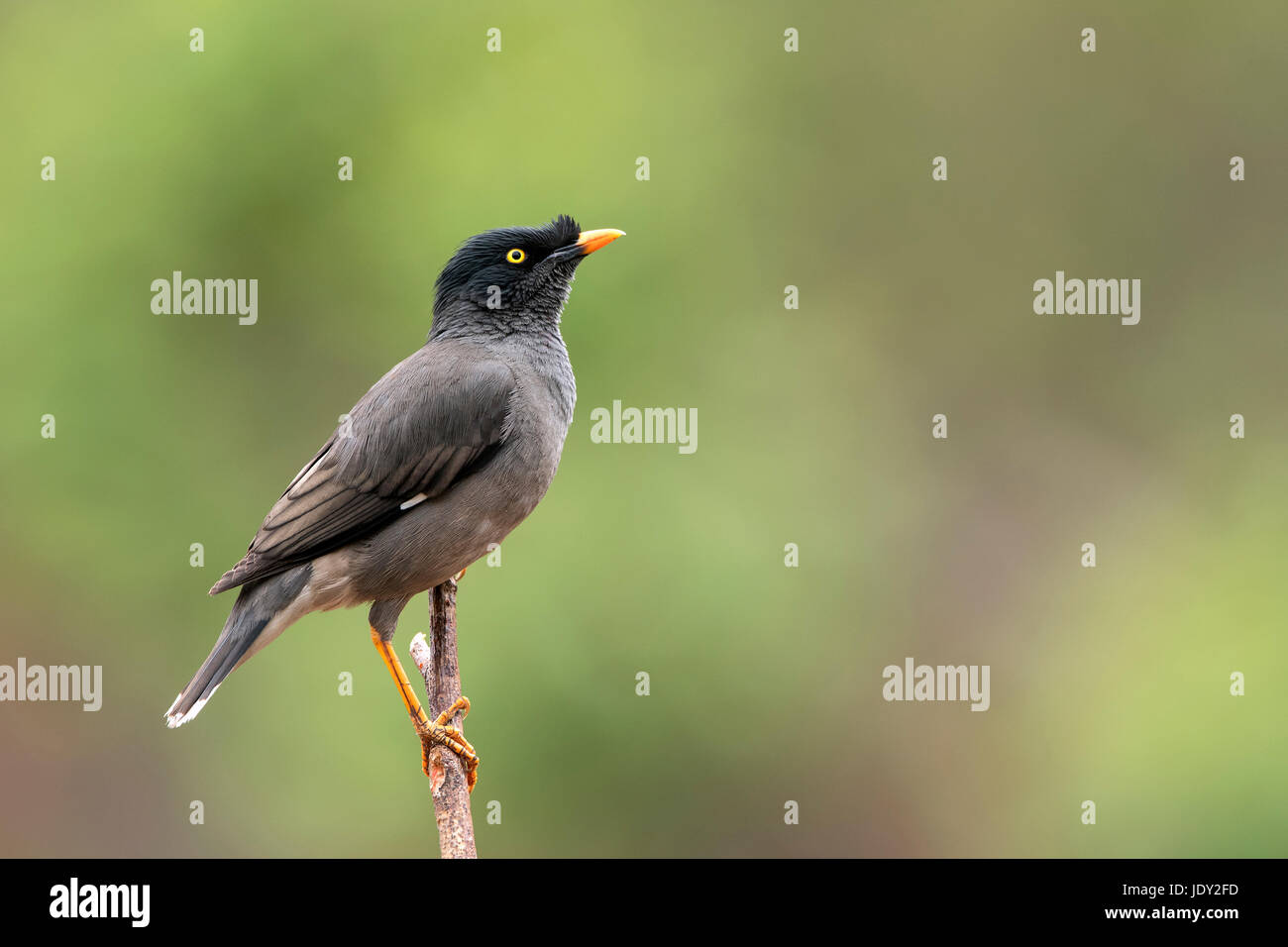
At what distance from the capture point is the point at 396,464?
5496 mm

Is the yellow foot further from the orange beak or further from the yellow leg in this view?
the orange beak

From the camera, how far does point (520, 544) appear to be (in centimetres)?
989

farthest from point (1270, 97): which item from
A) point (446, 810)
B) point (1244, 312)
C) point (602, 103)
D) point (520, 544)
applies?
point (446, 810)

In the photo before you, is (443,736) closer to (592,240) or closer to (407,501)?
(407,501)

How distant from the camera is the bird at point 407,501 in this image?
5379mm

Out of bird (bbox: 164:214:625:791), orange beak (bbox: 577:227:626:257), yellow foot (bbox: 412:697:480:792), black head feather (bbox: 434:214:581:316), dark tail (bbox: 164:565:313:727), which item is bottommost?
yellow foot (bbox: 412:697:480:792)

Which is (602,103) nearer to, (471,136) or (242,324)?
(471,136)

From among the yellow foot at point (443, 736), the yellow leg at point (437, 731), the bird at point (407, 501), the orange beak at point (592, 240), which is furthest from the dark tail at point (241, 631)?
the orange beak at point (592, 240)

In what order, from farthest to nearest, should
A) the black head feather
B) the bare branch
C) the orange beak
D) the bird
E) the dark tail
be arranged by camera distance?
the orange beak < the black head feather < the bird < the dark tail < the bare branch

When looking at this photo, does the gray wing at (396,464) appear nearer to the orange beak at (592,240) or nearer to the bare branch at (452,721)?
the bare branch at (452,721)

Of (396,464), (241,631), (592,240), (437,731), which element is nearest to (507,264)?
(592,240)

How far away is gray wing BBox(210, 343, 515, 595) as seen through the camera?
17.8ft

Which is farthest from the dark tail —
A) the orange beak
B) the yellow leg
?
the orange beak

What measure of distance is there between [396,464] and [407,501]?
0.17 meters
